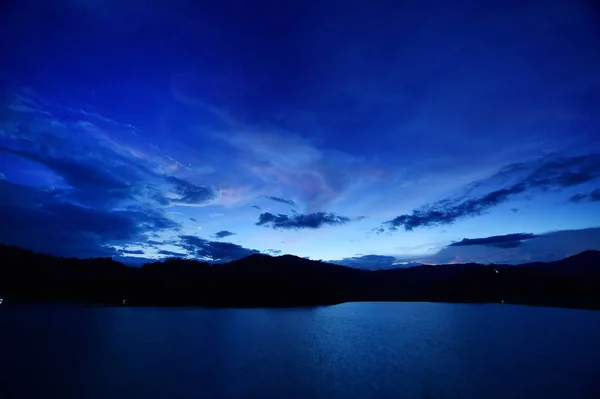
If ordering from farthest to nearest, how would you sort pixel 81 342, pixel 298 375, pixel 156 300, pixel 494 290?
pixel 494 290
pixel 156 300
pixel 81 342
pixel 298 375

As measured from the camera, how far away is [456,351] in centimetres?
3984

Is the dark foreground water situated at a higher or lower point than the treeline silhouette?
lower

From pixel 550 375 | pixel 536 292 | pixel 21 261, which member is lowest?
pixel 550 375

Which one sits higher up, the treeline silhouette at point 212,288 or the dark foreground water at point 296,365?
the treeline silhouette at point 212,288

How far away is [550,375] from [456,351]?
13067mm

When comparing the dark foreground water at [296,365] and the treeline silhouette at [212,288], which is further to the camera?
the treeline silhouette at [212,288]

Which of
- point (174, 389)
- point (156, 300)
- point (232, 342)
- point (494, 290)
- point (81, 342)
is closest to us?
point (174, 389)

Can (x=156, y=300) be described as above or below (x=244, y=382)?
above

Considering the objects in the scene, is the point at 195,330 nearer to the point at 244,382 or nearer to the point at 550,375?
the point at 244,382

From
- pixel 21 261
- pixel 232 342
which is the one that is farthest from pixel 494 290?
pixel 21 261

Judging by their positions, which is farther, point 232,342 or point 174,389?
point 232,342

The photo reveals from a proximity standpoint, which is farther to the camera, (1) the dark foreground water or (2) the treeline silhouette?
(2) the treeline silhouette

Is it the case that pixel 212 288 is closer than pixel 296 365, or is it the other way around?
pixel 296 365

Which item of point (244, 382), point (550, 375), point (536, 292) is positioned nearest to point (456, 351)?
point (550, 375)
